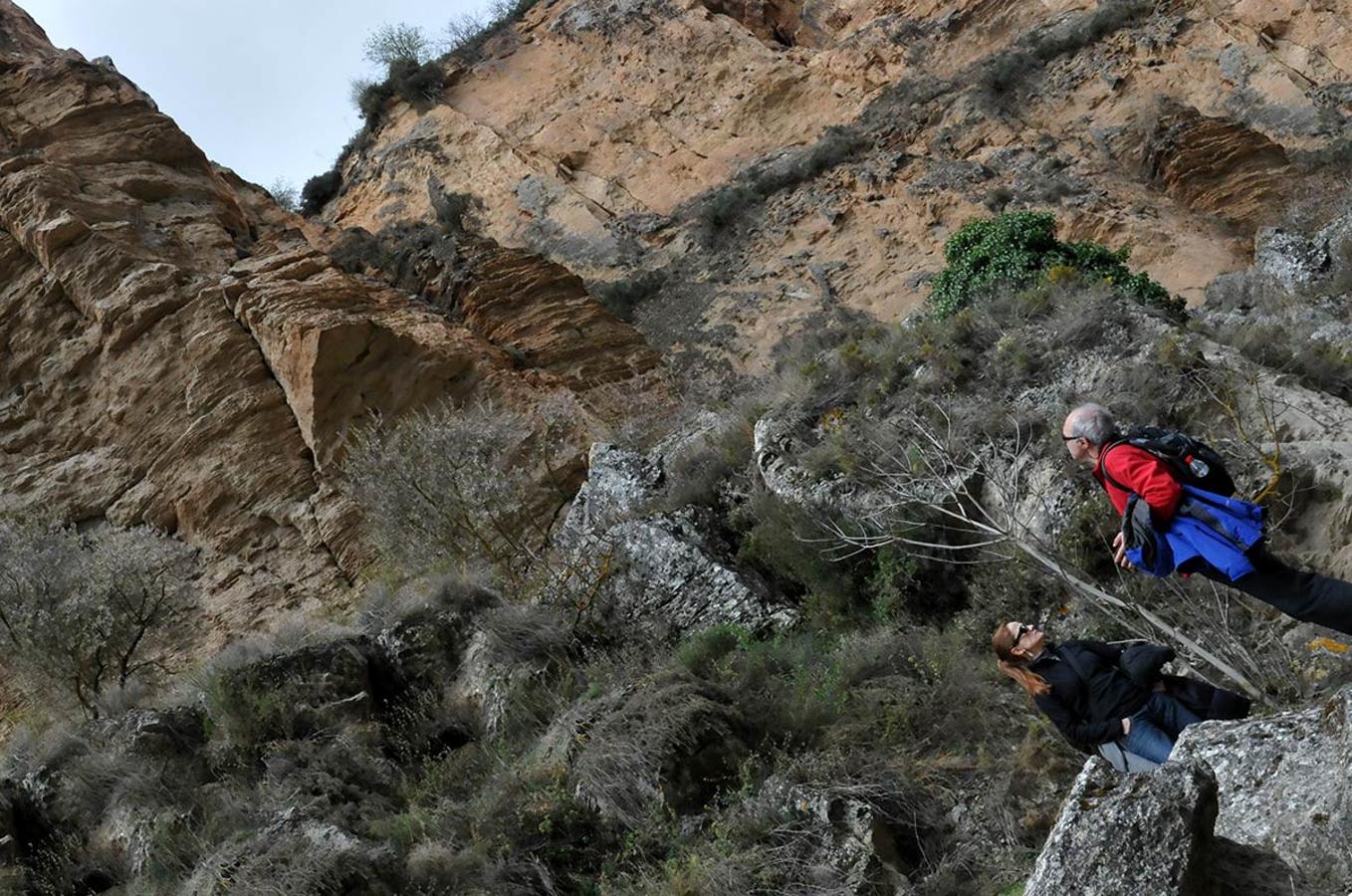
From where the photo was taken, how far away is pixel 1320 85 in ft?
64.3

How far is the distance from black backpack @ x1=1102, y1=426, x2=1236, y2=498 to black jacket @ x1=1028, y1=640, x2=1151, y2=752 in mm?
951

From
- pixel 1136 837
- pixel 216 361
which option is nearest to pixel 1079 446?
pixel 1136 837

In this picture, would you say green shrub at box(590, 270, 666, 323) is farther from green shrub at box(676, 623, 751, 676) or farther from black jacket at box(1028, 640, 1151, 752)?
black jacket at box(1028, 640, 1151, 752)

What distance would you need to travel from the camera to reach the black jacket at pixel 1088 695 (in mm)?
5102

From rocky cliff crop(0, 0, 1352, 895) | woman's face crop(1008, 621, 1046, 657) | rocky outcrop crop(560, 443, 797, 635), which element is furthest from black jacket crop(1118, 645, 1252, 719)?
rocky outcrop crop(560, 443, 797, 635)

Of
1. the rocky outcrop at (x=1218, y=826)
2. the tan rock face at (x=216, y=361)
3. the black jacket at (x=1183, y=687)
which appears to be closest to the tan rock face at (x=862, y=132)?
the tan rock face at (x=216, y=361)

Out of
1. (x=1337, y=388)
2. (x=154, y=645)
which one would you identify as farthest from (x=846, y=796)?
(x=154, y=645)

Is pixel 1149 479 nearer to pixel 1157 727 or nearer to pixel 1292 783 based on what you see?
pixel 1157 727

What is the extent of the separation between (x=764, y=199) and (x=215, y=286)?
12.0 m

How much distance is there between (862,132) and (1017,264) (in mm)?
11561

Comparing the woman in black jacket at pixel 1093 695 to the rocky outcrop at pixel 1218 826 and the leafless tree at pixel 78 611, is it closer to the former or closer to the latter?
the rocky outcrop at pixel 1218 826

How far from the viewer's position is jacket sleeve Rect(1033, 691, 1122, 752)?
5062 mm

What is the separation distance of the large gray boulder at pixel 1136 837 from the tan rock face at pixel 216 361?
14.2m

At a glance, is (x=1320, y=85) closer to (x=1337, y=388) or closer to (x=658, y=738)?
(x=1337, y=388)
